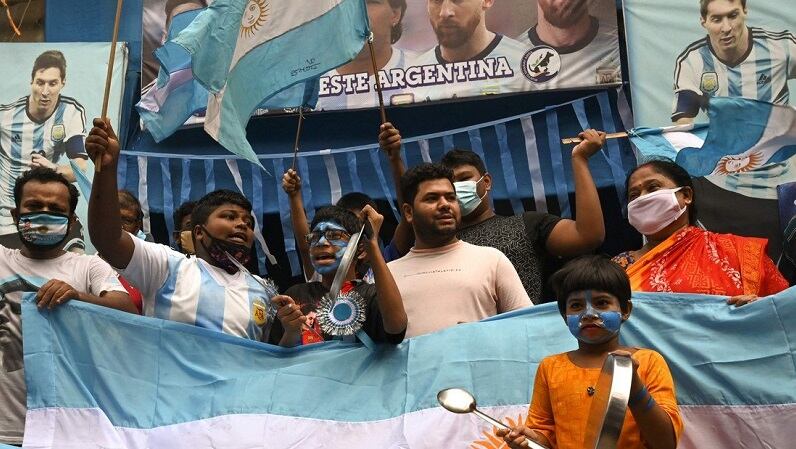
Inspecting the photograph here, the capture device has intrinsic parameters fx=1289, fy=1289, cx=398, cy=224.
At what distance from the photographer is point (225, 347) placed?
18.2 feet

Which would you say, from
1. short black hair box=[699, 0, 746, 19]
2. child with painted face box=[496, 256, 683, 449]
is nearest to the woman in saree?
child with painted face box=[496, 256, 683, 449]

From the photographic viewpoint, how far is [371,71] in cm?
852

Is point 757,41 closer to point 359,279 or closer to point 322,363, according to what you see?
point 359,279

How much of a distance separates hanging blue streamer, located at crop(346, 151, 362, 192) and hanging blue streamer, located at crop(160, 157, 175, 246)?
1209mm

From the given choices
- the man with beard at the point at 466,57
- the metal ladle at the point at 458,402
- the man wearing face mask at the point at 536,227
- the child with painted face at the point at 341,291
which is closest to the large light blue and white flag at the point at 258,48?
the child with painted face at the point at 341,291

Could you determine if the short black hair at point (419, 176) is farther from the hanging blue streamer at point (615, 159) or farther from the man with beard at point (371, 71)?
the man with beard at point (371, 71)

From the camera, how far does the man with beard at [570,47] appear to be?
26.9 ft

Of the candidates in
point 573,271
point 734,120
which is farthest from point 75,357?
point 734,120

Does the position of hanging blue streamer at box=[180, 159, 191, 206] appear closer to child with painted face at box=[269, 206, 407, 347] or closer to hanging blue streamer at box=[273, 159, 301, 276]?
hanging blue streamer at box=[273, 159, 301, 276]

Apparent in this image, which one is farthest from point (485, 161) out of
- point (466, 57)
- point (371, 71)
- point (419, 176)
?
→ point (419, 176)

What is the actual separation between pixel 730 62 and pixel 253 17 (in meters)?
3.10

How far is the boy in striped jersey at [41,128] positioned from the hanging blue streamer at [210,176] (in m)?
Result: 0.82

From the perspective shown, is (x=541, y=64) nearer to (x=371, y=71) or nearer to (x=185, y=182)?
(x=371, y=71)

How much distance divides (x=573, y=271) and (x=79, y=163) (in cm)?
515
